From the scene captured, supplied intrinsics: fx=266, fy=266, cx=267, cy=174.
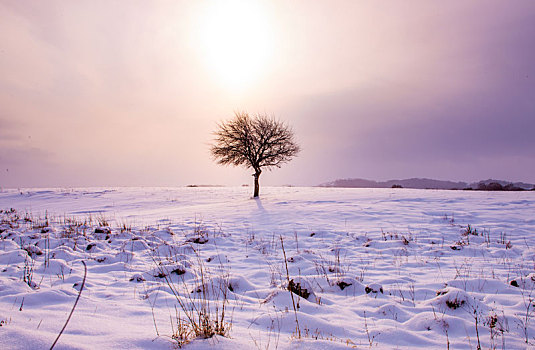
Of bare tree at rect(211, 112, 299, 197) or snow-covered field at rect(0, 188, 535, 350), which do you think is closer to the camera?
snow-covered field at rect(0, 188, 535, 350)

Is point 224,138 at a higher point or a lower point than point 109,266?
higher

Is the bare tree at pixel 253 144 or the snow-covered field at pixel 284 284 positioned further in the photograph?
the bare tree at pixel 253 144

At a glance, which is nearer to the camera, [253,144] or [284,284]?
[284,284]

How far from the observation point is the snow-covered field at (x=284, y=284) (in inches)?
106

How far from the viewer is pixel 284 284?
448 centimetres

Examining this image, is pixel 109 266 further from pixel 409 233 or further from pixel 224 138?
pixel 224 138

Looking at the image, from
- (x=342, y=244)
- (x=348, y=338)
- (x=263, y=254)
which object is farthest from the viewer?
(x=342, y=244)

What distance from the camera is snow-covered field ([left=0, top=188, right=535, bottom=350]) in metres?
2.69

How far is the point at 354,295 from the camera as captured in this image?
437cm

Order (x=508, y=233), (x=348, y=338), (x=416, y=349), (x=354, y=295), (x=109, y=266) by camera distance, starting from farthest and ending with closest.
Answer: (x=508, y=233) → (x=109, y=266) → (x=354, y=295) → (x=348, y=338) → (x=416, y=349)

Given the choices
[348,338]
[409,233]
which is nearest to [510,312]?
[348,338]

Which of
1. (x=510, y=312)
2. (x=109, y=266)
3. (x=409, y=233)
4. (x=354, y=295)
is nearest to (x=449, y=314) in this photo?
(x=510, y=312)

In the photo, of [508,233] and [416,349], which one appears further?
[508,233]

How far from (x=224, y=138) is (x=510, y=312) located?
69.4ft
